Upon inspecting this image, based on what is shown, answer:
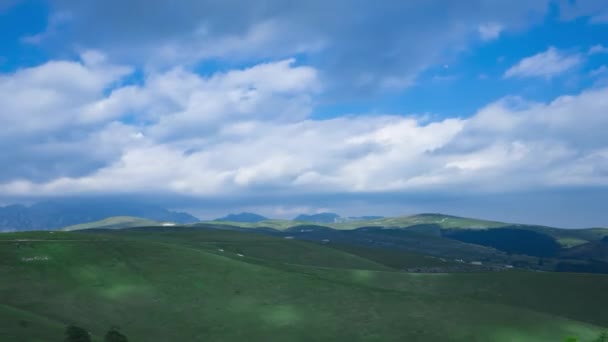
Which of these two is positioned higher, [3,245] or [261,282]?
[3,245]

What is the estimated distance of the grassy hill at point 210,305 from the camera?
3307 inches

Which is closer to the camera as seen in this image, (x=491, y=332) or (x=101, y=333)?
(x=101, y=333)

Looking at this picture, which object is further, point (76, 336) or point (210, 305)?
point (210, 305)

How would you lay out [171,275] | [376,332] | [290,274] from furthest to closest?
[290,274] → [171,275] → [376,332]

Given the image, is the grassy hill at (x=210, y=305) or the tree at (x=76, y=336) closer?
the tree at (x=76, y=336)

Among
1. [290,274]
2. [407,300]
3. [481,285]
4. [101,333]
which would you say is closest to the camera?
[101,333]

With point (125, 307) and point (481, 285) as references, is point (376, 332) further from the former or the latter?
point (481, 285)

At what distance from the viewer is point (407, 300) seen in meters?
104

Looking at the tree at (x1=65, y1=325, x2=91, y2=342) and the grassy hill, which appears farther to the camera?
the grassy hill

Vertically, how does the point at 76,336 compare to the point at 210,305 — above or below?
above

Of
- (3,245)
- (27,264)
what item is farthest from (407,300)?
(3,245)

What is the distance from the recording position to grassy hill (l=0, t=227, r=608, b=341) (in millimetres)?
84000

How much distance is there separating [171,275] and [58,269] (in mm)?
23913

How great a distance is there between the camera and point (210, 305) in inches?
3880
